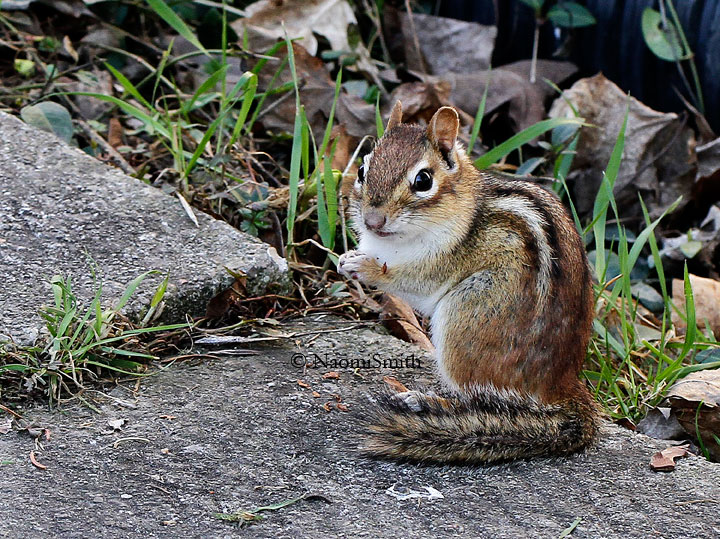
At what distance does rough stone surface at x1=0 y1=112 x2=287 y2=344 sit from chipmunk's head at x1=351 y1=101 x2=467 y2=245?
1.59 feet

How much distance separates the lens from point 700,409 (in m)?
2.86

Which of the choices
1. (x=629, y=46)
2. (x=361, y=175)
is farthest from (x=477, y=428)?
(x=629, y=46)

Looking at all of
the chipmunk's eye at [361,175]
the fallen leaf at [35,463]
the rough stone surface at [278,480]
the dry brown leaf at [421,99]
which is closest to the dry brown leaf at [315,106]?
the dry brown leaf at [421,99]

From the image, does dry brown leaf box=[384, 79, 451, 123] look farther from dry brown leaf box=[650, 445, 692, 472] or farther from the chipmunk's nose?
dry brown leaf box=[650, 445, 692, 472]

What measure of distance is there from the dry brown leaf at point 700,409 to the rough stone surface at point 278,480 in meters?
0.25

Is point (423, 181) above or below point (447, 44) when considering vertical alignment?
above

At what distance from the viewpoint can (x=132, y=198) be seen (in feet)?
11.2

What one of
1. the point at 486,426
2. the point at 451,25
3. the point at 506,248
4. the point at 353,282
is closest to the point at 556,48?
the point at 451,25

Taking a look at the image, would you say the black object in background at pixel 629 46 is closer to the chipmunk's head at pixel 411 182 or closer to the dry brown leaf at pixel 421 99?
the dry brown leaf at pixel 421 99

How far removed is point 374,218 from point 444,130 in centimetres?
41

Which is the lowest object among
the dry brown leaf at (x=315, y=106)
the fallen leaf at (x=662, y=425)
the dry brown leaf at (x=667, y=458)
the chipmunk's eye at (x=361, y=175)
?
the fallen leaf at (x=662, y=425)

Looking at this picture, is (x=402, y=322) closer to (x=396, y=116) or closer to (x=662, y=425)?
(x=396, y=116)

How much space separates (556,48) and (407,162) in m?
2.89

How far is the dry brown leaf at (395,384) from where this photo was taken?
2.89m
